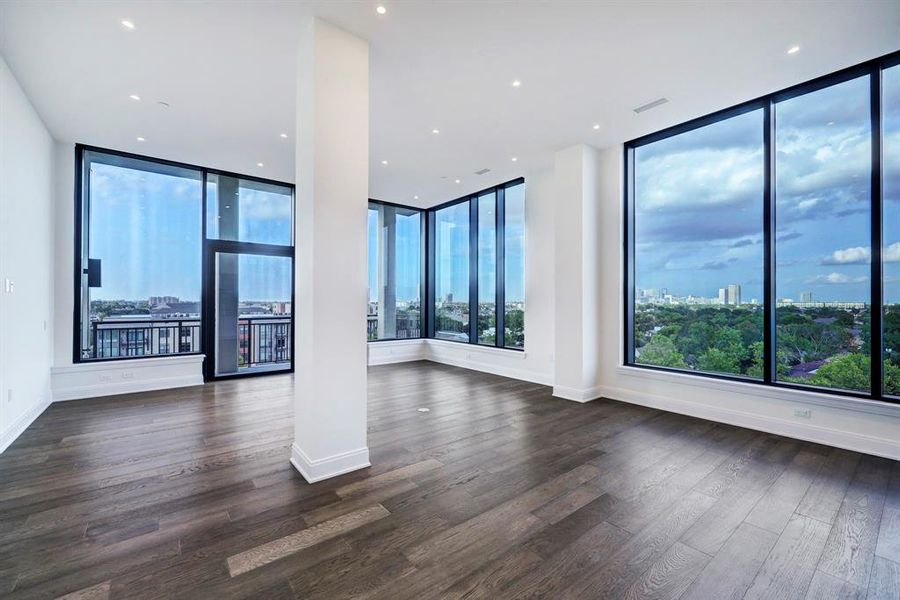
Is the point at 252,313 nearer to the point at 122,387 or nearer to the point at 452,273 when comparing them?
the point at 122,387

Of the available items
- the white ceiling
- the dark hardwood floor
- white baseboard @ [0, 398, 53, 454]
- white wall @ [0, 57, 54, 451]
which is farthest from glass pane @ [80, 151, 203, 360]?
the dark hardwood floor

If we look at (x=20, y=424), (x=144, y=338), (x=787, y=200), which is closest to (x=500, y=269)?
(x=787, y=200)

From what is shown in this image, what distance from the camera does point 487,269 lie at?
7.16m

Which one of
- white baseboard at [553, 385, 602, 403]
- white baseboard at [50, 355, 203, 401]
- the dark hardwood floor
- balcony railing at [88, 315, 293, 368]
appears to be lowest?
the dark hardwood floor

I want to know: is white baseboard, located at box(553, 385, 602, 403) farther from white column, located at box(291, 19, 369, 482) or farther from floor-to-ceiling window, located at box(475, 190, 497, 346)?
white column, located at box(291, 19, 369, 482)

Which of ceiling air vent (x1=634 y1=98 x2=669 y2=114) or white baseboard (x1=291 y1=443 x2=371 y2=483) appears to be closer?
white baseboard (x1=291 y1=443 x2=371 y2=483)

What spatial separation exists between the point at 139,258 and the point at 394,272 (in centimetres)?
426

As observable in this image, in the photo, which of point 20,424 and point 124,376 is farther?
point 124,376

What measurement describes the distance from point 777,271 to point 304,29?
4848mm

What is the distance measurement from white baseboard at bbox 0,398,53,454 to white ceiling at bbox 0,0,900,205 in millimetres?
3210

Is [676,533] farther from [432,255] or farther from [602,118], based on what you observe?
[432,255]

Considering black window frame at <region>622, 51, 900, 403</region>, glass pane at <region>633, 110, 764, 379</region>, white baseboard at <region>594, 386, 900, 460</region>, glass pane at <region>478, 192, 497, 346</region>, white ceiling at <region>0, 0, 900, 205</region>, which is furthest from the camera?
glass pane at <region>478, 192, 497, 346</region>

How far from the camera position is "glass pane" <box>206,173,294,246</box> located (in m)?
6.11

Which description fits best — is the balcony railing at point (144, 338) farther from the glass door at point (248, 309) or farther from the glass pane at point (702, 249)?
the glass pane at point (702, 249)
